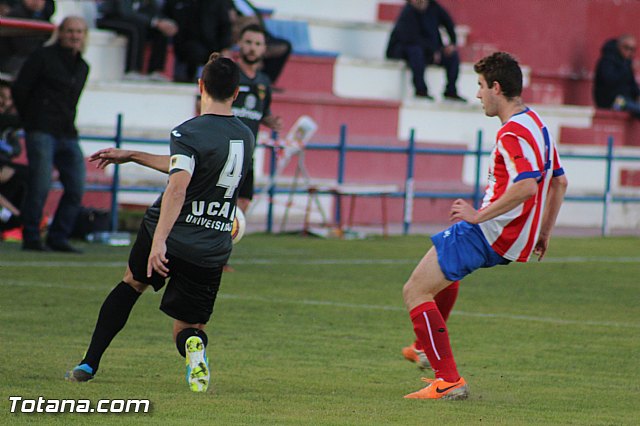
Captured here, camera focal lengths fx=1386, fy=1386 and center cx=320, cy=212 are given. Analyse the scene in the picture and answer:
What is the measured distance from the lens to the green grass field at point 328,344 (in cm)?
645

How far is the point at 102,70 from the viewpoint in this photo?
19688 mm

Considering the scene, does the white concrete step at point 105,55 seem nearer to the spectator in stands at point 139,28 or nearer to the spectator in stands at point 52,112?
the spectator in stands at point 139,28

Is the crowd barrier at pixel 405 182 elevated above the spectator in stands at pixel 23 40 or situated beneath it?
situated beneath

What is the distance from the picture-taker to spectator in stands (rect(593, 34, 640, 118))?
79.4 ft

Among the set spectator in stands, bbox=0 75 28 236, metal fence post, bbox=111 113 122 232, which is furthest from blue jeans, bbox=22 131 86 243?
metal fence post, bbox=111 113 122 232

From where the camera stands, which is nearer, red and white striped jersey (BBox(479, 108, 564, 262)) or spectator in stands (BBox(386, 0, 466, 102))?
red and white striped jersey (BBox(479, 108, 564, 262))

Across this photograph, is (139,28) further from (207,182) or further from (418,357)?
(207,182)

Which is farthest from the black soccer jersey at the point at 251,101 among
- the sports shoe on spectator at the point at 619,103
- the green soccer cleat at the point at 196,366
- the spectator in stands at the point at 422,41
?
the sports shoe on spectator at the point at 619,103

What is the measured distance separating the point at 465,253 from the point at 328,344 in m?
2.07

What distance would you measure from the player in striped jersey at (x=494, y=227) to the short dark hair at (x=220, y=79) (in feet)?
4.16

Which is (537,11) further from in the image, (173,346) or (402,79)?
(173,346)

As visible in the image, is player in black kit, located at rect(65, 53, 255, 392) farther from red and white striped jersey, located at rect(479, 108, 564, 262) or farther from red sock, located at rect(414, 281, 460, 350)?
red sock, located at rect(414, 281, 460, 350)

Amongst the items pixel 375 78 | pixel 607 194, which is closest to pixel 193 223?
pixel 607 194

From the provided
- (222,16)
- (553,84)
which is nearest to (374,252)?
(222,16)
